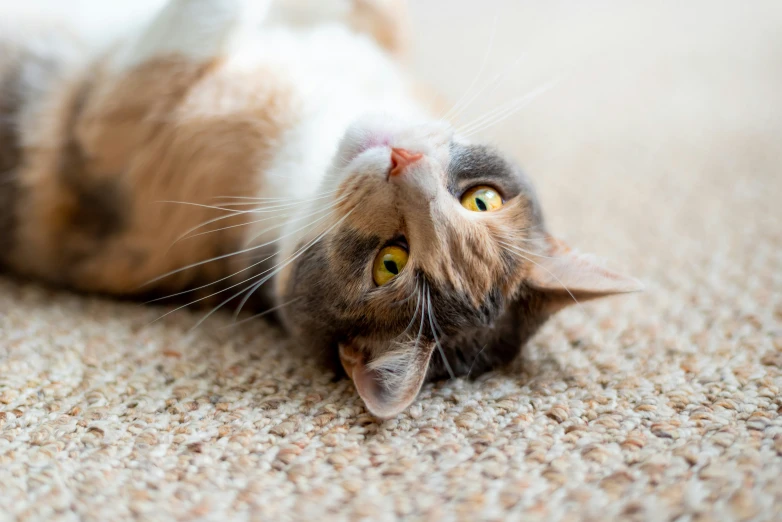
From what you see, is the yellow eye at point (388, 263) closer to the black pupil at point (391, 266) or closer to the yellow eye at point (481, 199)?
the black pupil at point (391, 266)

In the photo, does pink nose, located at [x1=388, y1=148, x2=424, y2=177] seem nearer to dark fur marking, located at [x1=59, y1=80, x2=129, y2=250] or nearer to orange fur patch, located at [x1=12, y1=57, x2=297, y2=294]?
orange fur patch, located at [x1=12, y1=57, x2=297, y2=294]

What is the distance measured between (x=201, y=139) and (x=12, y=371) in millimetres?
753

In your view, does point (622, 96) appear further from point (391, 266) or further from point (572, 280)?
point (391, 266)

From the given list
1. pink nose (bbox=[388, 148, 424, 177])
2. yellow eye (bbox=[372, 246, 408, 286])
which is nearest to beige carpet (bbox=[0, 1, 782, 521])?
yellow eye (bbox=[372, 246, 408, 286])

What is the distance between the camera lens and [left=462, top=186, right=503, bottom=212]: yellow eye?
4.97 ft

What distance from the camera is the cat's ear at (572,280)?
1518mm

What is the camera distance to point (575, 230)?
2377 mm

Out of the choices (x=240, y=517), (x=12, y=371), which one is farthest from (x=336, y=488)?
(x=12, y=371)

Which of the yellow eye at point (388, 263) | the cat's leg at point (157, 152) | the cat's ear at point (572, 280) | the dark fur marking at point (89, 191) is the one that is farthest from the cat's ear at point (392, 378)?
the dark fur marking at point (89, 191)

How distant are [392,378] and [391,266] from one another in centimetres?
25

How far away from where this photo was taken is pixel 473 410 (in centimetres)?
145

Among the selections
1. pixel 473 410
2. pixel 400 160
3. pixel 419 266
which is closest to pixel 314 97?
pixel 400 160

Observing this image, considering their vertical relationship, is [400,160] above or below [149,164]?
above

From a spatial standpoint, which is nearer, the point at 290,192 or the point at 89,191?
the point at 290,192
